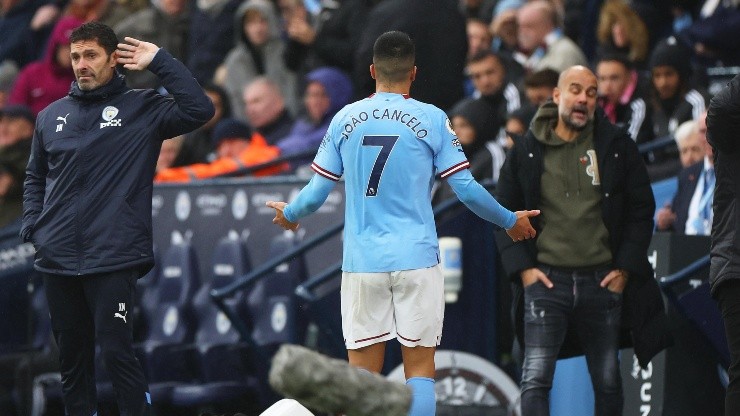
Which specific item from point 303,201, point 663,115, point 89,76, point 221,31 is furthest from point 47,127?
point 221,31

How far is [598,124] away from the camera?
955 centimetres

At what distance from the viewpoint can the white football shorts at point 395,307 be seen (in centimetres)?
822

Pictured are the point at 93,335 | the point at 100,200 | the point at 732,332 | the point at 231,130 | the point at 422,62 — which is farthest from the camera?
the point at 231,130

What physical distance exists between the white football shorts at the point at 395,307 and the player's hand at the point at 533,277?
1130mm

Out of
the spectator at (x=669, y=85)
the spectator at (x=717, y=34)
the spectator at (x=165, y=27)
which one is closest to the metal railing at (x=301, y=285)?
the spectator at (x=669, y=85)

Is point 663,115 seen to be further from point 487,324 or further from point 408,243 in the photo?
point 408,243

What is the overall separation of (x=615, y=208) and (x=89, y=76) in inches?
120

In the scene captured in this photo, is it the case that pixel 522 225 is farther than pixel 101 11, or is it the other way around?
pixel 101 11

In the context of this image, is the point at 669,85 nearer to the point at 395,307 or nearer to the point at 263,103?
the point at 263,103

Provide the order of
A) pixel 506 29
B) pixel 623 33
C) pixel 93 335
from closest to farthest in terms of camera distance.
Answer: pixel 93 335 → pixel 623 33 → pixel 506 29

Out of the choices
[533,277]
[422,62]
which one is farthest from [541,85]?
[533,277]

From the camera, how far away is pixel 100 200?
350 inches

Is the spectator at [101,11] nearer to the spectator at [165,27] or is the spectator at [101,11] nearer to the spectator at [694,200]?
the spectator at [165,27]

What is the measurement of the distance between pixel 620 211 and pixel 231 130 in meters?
5.69
